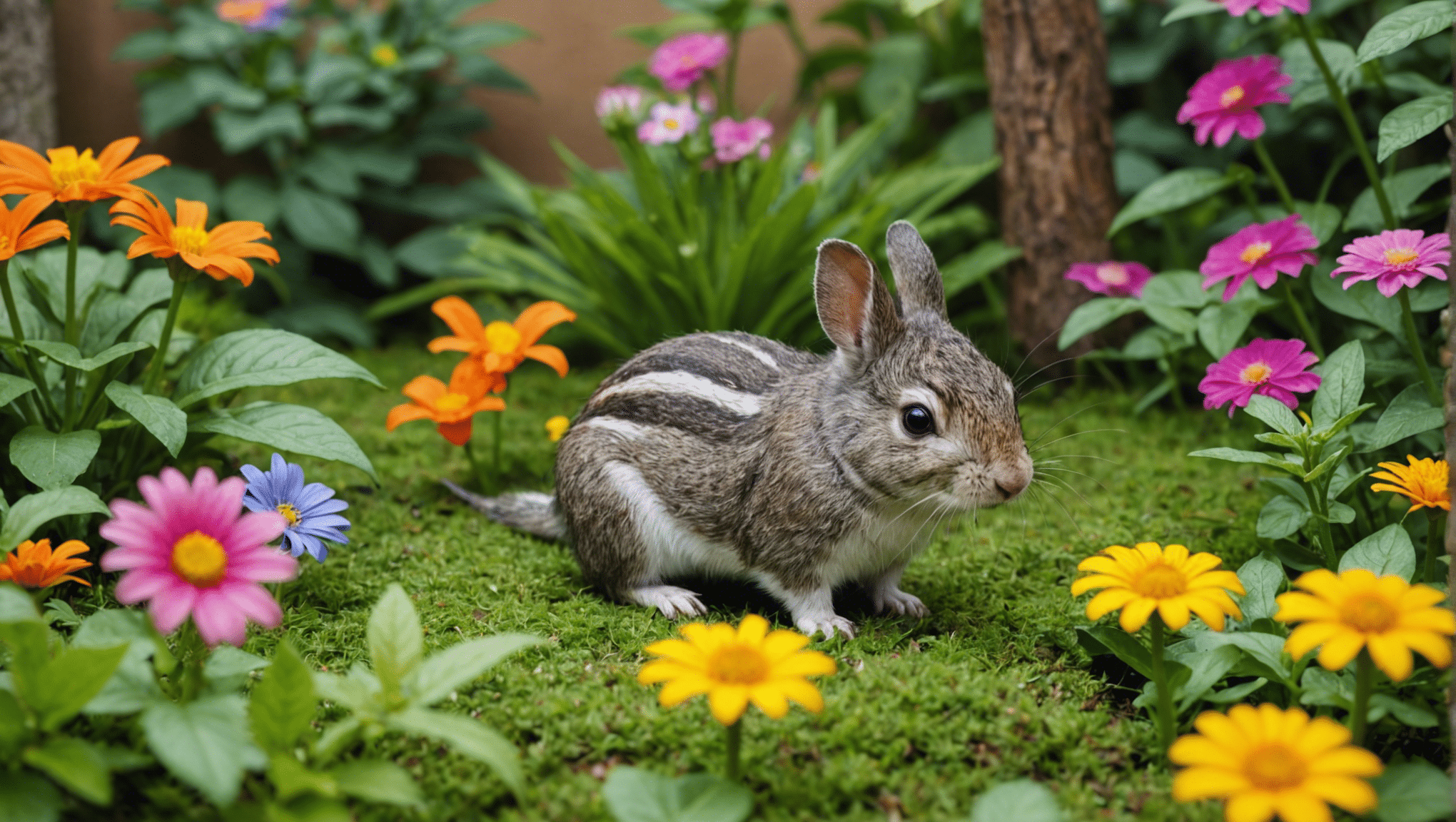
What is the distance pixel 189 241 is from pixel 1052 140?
3660 mm

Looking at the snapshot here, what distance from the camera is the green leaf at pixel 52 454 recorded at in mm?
2908

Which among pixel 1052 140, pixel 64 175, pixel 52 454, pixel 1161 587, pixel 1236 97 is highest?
pixel 1236 97

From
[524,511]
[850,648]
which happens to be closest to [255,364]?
[524,511]

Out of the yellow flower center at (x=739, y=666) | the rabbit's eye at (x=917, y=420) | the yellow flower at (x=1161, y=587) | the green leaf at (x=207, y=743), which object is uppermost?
the rabbit's eye at (x=917, y=420)

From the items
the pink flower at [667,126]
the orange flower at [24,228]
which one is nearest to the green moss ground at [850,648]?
the orange flower at [24,228]

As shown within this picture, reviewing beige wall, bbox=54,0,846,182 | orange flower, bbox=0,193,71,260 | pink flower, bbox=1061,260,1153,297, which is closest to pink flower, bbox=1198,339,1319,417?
pink flower, bbox=1061,260,1153,297

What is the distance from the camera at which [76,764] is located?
2.05m

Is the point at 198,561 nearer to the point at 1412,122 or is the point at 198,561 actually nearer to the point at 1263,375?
the point at 1263,375

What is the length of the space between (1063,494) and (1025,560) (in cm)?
56

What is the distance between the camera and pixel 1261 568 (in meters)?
2.83

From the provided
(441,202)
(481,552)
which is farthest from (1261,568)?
(441,202)

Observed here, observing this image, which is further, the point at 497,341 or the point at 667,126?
the point at 667,126

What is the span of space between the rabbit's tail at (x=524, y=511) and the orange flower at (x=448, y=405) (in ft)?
0.93

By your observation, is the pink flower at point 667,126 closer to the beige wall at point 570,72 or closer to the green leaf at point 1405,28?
the beige wall at point 570,72
